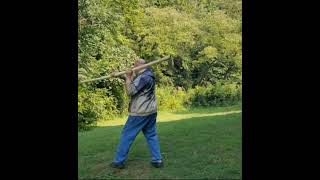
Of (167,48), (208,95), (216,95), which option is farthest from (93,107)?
(216,95)

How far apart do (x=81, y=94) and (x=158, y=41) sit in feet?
19.7

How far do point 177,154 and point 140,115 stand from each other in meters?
1.64

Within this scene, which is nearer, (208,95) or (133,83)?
(133,83)

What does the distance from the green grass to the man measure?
0.28 metres

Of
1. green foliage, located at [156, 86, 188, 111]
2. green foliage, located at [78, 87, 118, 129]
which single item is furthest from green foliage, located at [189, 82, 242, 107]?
green foliage, located at [78, 87, 118, 129]

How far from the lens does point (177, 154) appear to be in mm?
10312

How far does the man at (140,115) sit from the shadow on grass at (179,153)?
28 cm

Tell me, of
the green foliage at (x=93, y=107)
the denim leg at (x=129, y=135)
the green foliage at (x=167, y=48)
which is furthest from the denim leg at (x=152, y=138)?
the green foliage at (x=167, y=48)

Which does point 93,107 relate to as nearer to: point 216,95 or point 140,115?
point 216,95

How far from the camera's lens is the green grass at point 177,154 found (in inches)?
353

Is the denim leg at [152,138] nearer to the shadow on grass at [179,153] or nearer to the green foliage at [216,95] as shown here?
the shadow on grass at [179,153]
